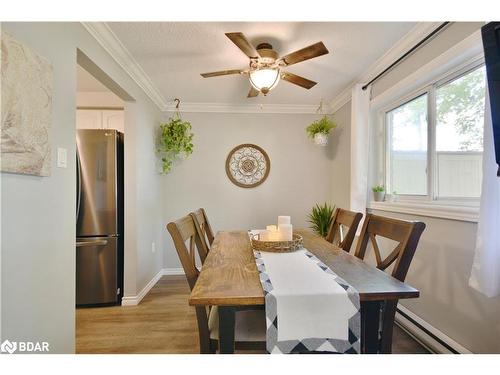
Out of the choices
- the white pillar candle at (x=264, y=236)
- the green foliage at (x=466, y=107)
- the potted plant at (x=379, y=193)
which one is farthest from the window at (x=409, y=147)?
the white pillar candle at (x=264, y=236)

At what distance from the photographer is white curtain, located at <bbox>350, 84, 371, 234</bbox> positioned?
2.62 meters

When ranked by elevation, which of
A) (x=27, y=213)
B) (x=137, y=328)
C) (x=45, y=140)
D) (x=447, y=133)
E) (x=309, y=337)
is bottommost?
(x=137, y=328)

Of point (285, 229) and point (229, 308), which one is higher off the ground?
point (285, 229)

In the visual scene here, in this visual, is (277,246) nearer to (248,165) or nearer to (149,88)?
(248,165)

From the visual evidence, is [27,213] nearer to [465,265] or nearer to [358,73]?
[465,265]

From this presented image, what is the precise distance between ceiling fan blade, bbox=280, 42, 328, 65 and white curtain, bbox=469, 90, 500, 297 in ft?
3.13

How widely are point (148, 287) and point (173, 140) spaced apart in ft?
5.91

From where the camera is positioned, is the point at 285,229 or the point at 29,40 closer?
the point at 29,40

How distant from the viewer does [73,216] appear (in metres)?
1.59

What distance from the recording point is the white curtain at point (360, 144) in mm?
2623

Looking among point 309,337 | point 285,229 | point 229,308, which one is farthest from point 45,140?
point 309,337

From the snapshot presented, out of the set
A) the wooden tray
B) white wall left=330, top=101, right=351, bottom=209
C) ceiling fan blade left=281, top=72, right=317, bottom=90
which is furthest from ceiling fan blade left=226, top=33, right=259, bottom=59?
white wall left=330, top=101, right=351, bottom=209
